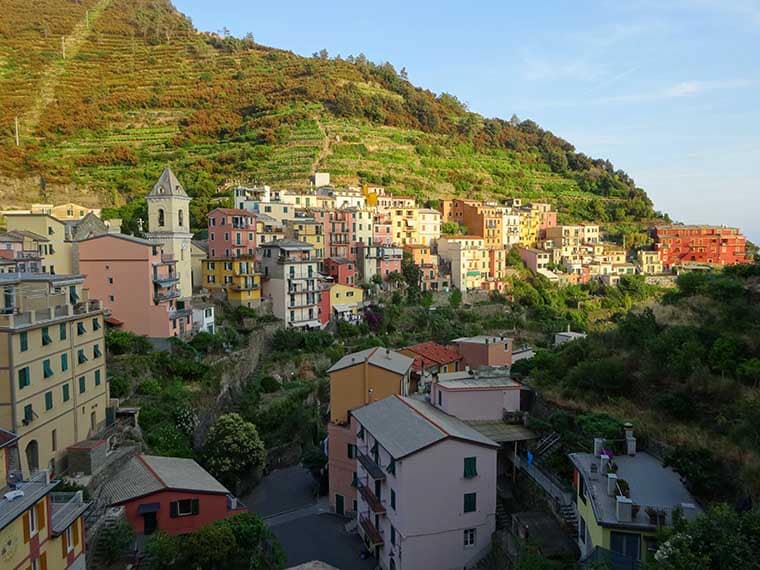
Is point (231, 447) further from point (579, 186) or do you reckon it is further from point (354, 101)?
point (579, 186)

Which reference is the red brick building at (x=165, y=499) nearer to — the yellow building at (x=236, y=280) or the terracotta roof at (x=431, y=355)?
the terracotta roof at (x=431, y=355)

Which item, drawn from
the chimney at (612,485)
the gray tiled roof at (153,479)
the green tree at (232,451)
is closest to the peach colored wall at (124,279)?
the green tree at (232,451)

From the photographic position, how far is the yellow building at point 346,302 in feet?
144

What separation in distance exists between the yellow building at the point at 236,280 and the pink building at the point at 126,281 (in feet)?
28.3

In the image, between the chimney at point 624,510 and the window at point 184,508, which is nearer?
the chimney at point 624,510

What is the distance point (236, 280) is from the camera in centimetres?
3909

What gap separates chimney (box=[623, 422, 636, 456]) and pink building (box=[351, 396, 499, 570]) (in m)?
3.83

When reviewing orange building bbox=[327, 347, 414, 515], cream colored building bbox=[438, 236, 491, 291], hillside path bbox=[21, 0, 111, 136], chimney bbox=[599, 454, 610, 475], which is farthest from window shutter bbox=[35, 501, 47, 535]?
hillside path bbox=[21, 0, 111, 136]

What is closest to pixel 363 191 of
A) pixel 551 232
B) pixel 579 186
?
pixel 551 232

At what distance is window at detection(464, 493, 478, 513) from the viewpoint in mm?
18019

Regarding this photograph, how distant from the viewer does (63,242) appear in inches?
1382

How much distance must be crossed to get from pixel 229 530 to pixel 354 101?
73.0m

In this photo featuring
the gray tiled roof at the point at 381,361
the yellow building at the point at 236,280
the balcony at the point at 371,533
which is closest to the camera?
the balcony at the point at 371,533

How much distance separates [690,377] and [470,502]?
7427mm
